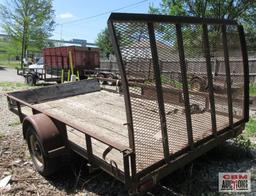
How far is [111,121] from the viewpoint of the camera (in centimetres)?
481

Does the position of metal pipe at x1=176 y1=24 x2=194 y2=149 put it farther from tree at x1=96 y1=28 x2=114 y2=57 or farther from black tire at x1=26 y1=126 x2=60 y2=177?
tree at x1=96 y1=28 x2=114 y2=57

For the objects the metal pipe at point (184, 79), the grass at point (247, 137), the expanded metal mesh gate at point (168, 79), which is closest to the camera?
the expanded metal mesh gate at point (168, 79)

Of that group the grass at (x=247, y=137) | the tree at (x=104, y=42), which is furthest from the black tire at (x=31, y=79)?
the tree at (x=104, y=42)

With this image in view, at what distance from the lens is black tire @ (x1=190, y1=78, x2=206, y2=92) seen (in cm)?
391

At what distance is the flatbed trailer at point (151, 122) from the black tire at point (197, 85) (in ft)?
0.30

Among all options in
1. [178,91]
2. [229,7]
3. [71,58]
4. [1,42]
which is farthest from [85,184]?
[1,42]

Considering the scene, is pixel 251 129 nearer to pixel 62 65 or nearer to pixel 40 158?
pixel 40 158

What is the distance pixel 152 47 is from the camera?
2.70 m

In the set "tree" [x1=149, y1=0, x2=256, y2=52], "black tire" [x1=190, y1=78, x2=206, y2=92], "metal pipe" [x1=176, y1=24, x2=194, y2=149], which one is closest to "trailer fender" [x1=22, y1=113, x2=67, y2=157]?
"metal pipe" [x1=176, y1=24, x2=194, y2=149]

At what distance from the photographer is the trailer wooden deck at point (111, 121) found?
310 centimetres

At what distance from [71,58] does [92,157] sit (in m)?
14.1

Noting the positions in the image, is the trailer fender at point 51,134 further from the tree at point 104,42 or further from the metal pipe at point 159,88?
the tree at point 104,42

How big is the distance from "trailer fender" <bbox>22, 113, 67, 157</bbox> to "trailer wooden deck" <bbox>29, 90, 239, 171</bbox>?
6.9 inches

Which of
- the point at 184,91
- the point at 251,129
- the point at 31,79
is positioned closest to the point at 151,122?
the point at 184,91
